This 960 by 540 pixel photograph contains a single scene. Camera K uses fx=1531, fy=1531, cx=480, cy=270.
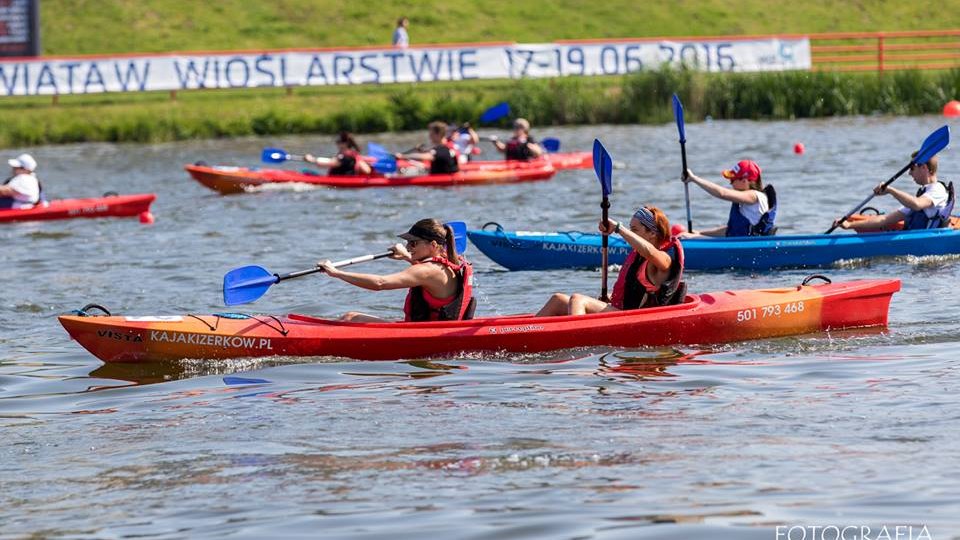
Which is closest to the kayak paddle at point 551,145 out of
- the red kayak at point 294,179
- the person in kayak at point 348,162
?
the red kayak at point 294,179

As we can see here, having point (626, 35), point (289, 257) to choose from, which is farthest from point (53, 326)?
point (626, 35)

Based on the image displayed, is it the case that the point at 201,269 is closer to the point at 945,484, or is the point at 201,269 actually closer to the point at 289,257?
the point at 289,257

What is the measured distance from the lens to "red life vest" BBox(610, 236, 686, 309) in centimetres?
1090

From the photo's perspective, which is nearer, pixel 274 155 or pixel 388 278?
pixel 388 278

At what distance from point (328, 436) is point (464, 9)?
33941mm

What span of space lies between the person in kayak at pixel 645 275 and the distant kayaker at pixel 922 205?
14.5 ft

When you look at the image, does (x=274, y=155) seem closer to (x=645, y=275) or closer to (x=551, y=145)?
(x=551, y=145)

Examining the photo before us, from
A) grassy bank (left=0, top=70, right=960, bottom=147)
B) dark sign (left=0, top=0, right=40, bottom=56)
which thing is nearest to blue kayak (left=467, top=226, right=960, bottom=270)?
grassy bank (left=0, top=70, right=960, bottom=147)

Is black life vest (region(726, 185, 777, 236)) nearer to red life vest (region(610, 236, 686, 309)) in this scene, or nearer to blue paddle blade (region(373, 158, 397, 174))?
red life vest (region(610, 236, 686, 309))

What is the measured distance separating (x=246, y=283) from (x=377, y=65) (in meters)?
22.0

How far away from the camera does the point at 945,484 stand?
725 cm

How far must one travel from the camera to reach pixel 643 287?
1098 cm

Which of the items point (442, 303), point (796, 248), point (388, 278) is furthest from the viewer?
point (796, 248)

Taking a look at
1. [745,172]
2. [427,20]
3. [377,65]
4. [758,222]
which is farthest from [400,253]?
[427,20]
